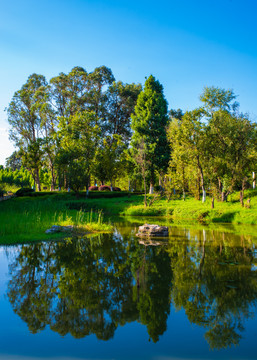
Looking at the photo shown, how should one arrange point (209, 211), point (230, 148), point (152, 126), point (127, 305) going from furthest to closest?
point (152, 126) < point (230, 148) < point (209, 211) < point (127, 305)

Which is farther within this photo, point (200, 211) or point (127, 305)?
point (200, 211)

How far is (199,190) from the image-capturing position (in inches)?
1244

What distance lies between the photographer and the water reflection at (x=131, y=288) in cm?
469

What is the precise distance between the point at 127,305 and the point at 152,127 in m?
36.9

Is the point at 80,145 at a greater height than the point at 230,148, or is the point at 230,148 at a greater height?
the point at 80,145

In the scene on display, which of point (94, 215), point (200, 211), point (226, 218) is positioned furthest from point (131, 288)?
point (200, 211)

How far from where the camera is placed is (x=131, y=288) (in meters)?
6.28

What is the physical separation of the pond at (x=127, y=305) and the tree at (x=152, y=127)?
2998cm

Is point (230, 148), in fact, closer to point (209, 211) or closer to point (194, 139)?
point (194, 139)

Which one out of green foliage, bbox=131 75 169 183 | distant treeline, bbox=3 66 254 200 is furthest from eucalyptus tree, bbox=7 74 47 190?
green foliage, bbox=131 75 169 183

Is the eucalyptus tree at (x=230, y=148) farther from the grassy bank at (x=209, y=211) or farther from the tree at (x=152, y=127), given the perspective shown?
the tree at (x=152, y=127)

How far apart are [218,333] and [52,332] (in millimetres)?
2585

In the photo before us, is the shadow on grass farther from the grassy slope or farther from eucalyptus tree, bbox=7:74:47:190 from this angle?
eucalyptus tree, bbox=7:74:47:190

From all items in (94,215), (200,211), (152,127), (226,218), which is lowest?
(94,215)
